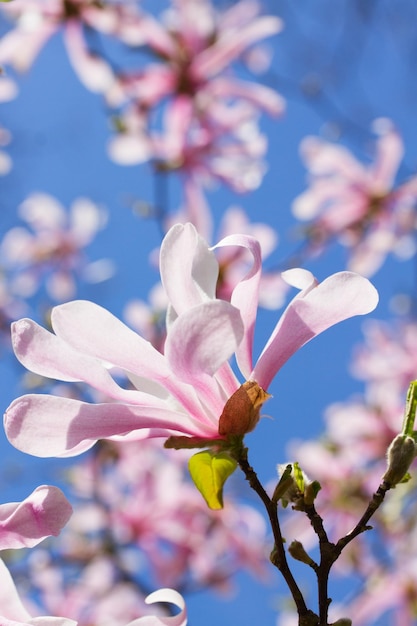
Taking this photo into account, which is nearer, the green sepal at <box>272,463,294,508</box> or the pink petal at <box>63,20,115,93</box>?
the green sepal at <box>272,463,294,508</box>

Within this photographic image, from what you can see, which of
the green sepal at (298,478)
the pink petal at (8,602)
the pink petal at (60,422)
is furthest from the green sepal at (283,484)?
the pink petal at (8,602)

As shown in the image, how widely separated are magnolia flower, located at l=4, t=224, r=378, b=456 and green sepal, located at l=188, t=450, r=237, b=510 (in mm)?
29

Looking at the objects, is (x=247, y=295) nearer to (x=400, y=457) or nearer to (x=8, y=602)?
(x=400, y=457)

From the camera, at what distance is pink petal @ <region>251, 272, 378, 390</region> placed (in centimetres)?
57

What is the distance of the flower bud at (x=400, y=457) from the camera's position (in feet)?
1.91

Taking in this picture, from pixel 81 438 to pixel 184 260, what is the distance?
162 mm

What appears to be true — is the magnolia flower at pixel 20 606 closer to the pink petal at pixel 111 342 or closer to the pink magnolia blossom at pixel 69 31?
the pink petal at pixel 111 342

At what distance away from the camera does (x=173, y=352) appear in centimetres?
54

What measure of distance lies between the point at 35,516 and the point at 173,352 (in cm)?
16

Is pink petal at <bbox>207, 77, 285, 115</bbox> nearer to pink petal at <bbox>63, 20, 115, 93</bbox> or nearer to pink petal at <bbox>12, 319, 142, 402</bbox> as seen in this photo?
pink petal at <bbox>63, 20, 115, 93</bbox>

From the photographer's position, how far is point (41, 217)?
9.85 feet

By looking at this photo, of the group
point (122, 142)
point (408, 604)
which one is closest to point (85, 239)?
point (122, 142)

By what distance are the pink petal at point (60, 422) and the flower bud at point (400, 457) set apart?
194mm

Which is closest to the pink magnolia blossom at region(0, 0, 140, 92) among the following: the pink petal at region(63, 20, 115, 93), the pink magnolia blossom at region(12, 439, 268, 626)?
the pink petal at region(63, 20, 115, 93)
